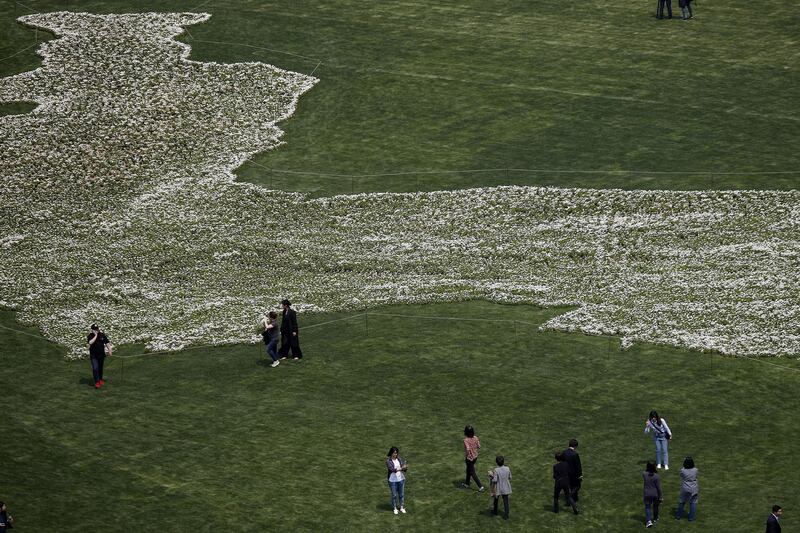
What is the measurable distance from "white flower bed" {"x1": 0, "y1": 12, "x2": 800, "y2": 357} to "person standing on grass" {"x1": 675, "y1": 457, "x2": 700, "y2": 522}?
46.0 ft

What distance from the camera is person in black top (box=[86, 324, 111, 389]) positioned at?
154 feet

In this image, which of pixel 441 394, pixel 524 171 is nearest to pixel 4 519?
pixel 441 394

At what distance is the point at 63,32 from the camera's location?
317ft

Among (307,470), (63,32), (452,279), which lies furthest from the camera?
(63,32)

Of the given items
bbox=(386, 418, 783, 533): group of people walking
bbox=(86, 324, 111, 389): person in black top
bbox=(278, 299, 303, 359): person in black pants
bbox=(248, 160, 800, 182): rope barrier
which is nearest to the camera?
bbox=(386, 418, 783, 533): group of people walking

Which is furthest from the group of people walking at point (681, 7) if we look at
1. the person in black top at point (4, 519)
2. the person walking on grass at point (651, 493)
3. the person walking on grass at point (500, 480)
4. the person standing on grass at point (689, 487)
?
the person in black top at point (4, 519)

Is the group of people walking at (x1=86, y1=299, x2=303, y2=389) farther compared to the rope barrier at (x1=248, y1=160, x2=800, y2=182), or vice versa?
the rope barrier at (x1=248, y1=160, x2=800, y2=182)

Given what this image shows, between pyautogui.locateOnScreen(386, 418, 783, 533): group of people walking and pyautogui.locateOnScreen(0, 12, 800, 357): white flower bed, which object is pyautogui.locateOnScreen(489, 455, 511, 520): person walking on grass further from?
pyautogui.locateOnScreen(0, 12, 800, 357): white flower bed

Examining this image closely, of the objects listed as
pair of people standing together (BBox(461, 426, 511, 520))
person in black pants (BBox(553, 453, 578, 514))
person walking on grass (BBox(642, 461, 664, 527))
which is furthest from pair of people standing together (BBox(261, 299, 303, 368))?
person walking on grass (BBox(642, 461, 664, 527))

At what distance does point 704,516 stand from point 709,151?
42432 millimetres

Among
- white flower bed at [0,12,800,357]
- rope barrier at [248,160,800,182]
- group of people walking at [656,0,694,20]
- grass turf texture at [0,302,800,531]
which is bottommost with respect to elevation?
grass turf texture at [0,302,800,531]

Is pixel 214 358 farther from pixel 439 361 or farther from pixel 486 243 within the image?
pixel 486 243

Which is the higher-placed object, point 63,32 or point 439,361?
point 63,32

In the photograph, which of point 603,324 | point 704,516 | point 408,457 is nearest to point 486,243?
point 603,324
